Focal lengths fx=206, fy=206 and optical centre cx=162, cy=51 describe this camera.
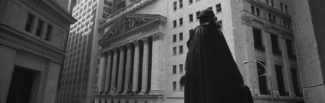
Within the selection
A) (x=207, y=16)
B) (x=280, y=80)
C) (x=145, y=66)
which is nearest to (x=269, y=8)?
(x=280, y=80)

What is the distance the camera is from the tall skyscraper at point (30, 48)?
19.0 metres

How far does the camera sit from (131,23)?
159 ft

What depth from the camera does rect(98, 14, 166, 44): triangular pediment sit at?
4179 centimetres

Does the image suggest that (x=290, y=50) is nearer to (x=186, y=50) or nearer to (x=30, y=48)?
(x=186, y=50)

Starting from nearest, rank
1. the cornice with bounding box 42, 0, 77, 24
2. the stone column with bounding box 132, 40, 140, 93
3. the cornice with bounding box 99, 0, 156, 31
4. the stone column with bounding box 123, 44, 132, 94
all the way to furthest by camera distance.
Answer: the cornice with bounding box 42, 0, 77, 24 < the stone column with bounding box 132, 40, 140, 93 < the stone column with bounding box 123, 44, 132, 94 < the cornice with bounding box 99, 0, 156, 31

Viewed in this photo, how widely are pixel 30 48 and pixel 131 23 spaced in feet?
93.2

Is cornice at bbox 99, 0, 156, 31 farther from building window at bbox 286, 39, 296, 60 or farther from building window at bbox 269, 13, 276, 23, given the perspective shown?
building window at bbox 286, 39, 296, 60

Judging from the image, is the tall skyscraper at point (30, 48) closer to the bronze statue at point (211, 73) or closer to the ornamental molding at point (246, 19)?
the bronze statue at point (211, 73)

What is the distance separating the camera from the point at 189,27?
3556 cm

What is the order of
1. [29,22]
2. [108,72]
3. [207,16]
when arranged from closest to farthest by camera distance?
[207,16] < [29,22] < [108,72]

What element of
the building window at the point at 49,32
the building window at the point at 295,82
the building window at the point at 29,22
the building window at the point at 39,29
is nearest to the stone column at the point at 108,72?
the building window at the point at 49,32

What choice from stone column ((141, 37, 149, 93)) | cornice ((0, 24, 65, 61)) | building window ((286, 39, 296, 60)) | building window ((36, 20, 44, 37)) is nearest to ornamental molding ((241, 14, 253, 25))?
building window ((286, 39, 296, 60))

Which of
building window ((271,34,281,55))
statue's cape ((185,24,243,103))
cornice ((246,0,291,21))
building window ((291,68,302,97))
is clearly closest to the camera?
statue's cape ((185,24,243,103))

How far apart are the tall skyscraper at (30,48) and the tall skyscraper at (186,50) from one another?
18385 mm
